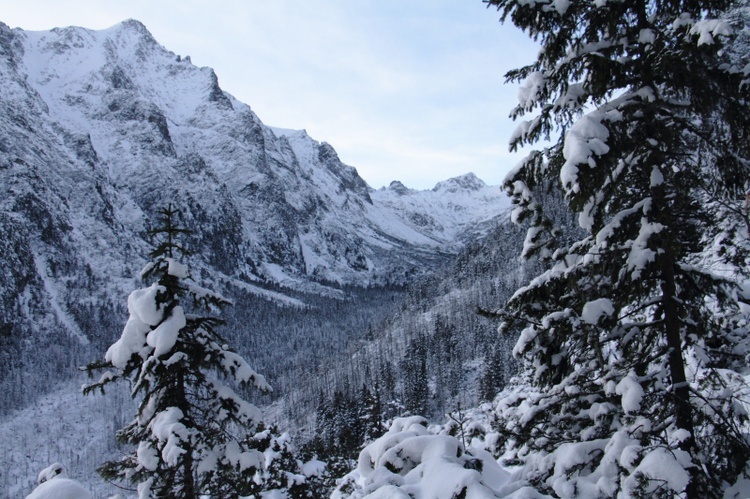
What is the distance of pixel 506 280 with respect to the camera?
15375 cm

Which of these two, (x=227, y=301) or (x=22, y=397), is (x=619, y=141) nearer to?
(x=227, y=301)

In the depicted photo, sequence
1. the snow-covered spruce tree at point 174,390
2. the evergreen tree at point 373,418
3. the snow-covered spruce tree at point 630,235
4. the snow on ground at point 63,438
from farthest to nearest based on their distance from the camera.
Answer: the snow on ground at point 63,438 < the evergreen tree at point 373,418 < the snow-covered spruce tree at point 174,390 < the snow-covered spruce tree at point 630,235

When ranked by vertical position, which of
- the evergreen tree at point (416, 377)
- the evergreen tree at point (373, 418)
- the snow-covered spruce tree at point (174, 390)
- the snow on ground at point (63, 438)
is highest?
the snow-covered spruce tree at point (174, 390)

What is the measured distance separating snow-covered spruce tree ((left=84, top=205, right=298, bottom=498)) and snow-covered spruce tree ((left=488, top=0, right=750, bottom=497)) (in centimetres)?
682

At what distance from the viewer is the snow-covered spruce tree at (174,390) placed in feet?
32.7

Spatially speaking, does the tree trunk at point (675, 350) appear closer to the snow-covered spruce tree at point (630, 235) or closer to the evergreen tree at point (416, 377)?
the snow-covered spruce tree at point (630, 235)

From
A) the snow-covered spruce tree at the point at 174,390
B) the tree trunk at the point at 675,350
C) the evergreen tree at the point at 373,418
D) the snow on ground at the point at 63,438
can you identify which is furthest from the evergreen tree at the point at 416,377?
the snow on ground at the point at 63,438

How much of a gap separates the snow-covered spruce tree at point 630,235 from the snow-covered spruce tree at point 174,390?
6817 millimetres

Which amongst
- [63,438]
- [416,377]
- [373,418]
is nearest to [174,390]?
[373,418]

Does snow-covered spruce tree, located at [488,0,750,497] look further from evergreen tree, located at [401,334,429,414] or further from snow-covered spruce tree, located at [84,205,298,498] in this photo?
evergreen tree, located at [401,334,429,414]

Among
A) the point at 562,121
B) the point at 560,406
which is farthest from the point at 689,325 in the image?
the point at 562,121

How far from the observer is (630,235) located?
5883 millimetres

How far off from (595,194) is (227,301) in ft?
27.6

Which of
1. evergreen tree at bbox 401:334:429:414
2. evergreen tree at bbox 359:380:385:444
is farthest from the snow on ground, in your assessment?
evergreen tree at bbox 359:380:385:444
